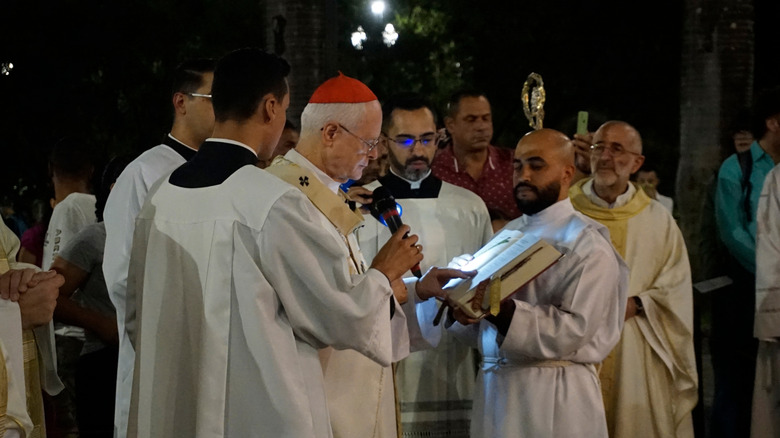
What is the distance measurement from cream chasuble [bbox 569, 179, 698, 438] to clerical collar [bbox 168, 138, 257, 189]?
11.6 ft

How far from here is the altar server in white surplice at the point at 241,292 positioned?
12.3 ft

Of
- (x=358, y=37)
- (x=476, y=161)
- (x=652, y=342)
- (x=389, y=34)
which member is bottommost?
(x=652, y=342)

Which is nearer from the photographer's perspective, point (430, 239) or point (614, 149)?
point (430, 239)

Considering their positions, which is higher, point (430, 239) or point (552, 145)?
point (552, 145)

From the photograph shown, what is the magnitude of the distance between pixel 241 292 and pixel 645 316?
12.1ft

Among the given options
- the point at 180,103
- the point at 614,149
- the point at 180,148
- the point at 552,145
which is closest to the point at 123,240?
the point at 180,148

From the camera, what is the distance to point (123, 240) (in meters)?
4.90

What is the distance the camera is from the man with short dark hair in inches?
276

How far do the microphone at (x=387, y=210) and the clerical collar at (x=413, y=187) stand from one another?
1.02 m

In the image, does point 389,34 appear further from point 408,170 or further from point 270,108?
point 270,108

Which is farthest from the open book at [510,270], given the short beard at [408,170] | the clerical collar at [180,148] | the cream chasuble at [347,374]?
the clerical collar at [180,148]

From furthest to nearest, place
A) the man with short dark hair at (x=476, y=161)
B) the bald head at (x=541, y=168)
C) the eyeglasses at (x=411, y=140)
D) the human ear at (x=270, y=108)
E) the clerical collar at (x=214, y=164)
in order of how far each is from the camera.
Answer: the man with short dark hair at (x=476, y=161)
the eyeglasses at (x=411, y=140)
the bald head at (x=541, y=168)
the human ear at (x=270, y=108)
the clerical collar at (x=214, y=164)

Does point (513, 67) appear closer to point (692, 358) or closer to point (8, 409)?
point (692, 358)

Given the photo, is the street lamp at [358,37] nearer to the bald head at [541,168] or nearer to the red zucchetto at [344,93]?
the bald head at [541,168]
